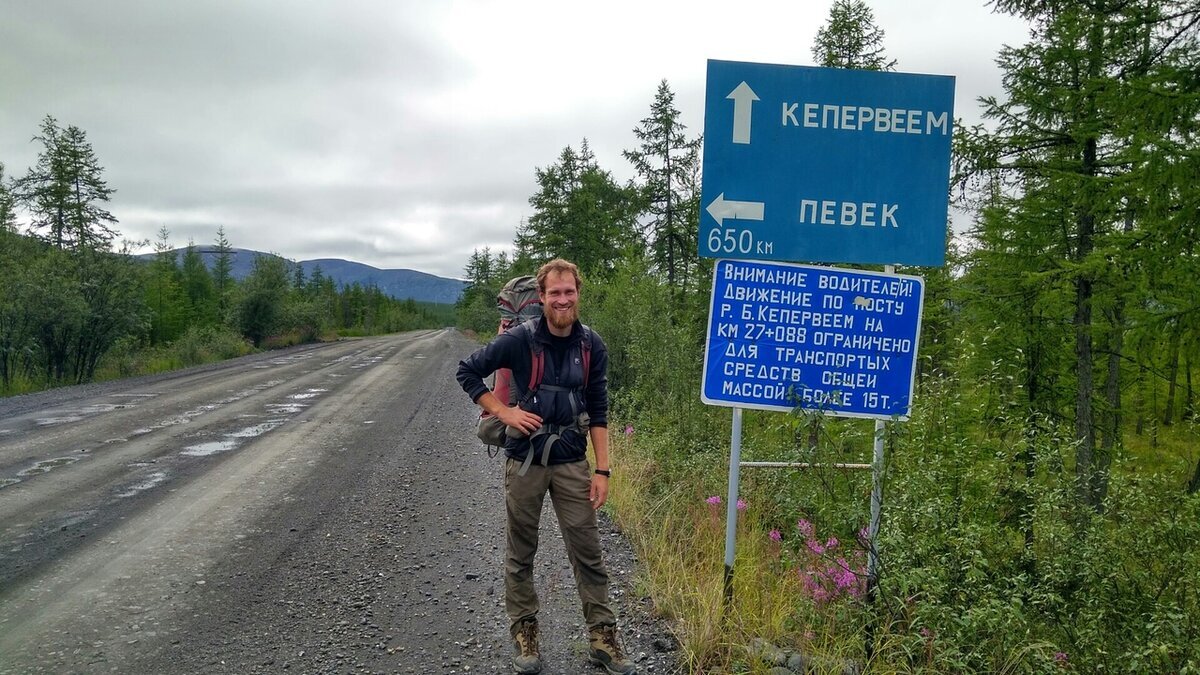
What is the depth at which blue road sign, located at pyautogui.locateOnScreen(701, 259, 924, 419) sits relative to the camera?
3.34 m

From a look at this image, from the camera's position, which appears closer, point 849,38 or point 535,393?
point 535,393

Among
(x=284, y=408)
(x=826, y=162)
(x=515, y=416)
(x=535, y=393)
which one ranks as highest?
(x=826, y=162)

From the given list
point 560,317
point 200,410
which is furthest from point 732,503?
point 200,410

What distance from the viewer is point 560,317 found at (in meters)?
3.40

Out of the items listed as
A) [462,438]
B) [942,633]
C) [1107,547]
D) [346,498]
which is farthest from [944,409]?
[462,438]

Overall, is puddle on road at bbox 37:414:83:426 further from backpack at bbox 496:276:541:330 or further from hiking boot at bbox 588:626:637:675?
hiking boot at bbox 588:626:637:675

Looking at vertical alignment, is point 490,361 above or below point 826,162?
below

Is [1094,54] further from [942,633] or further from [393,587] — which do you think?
[393,587]

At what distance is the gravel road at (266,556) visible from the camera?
3598 mm

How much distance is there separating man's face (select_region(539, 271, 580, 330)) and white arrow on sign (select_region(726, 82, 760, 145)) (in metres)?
1.13

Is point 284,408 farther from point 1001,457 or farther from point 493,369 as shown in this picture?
point 1001,457

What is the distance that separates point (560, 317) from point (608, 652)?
1716mm

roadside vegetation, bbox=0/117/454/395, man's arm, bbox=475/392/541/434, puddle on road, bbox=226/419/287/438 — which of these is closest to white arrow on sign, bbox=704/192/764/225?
man's arm, bbox=475/392/541/434

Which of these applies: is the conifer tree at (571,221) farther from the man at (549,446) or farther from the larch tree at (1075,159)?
the man at (549,446)
